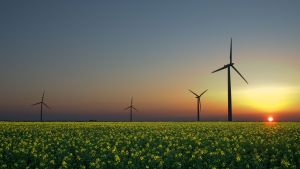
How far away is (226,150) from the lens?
20172 millimetres

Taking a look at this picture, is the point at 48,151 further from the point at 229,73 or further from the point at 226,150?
the point at 229,73

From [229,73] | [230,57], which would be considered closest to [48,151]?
[229,73]

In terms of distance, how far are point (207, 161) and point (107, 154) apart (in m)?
4.67

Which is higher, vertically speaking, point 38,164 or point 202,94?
point 202,94

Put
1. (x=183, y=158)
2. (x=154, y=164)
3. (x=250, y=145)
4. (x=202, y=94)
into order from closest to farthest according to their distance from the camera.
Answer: (x=154, y=164)
(x=183, y=158)
(x=250, y=145)
(x=202, y=94)

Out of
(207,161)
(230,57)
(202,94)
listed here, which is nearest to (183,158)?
(207,161)

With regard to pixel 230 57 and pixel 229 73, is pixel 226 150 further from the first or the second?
pixel 230 57

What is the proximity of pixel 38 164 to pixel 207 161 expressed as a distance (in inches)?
287

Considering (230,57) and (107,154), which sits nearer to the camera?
(107,154)

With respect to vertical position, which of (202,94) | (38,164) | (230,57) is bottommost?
(38,164)

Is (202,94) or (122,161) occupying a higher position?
(202,94)

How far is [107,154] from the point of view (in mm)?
18422

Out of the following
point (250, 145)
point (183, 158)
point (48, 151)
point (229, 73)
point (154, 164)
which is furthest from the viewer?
point (229, 73)

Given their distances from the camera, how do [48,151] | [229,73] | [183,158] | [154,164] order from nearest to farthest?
1. [154,164]
2. [183,158]
3. [48,151]
4. [229,73]
